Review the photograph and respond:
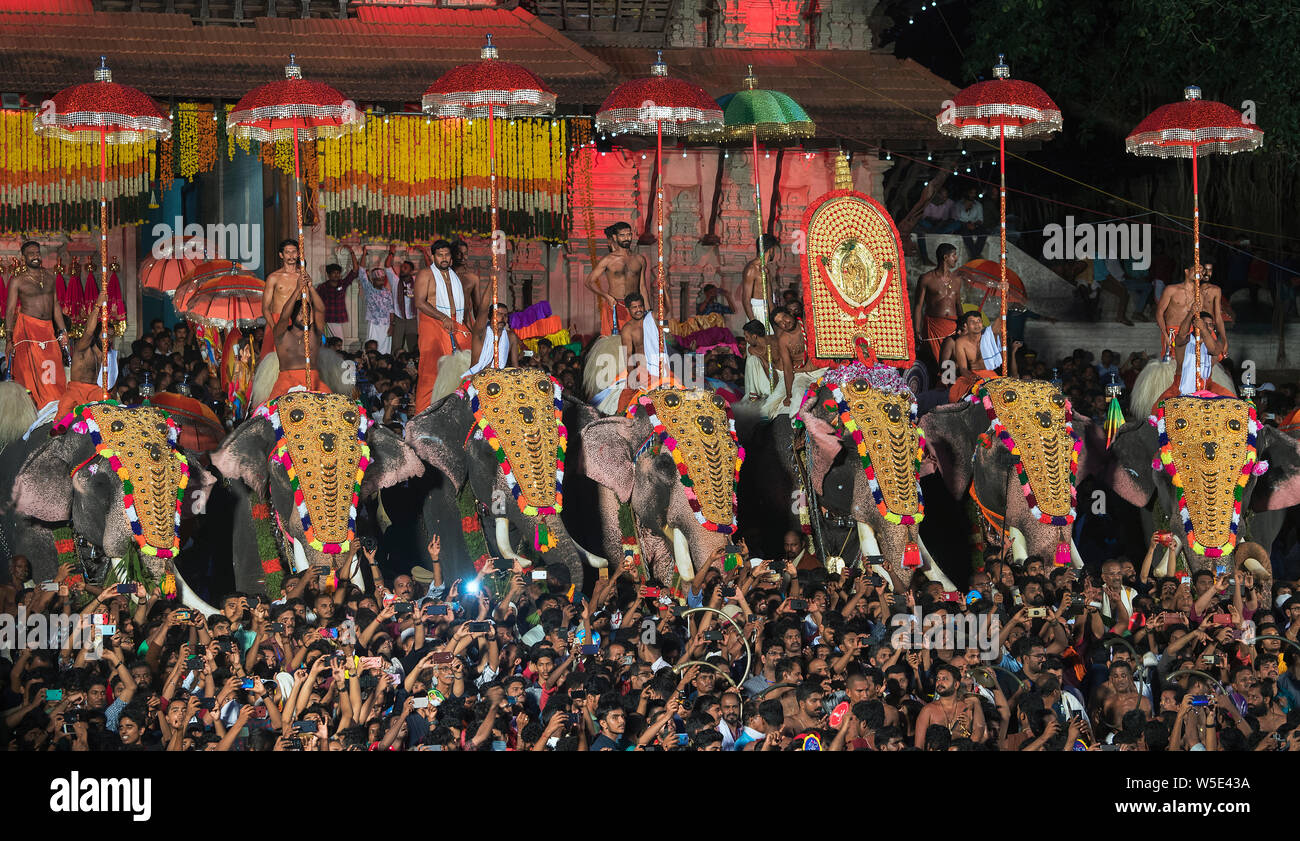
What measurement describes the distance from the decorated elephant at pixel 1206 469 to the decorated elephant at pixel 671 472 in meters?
3.07

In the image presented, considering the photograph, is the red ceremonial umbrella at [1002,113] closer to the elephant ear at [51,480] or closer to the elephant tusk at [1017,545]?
the elephant tusk at [1017,545]

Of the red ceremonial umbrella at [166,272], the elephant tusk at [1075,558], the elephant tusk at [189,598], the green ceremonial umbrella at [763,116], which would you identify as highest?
the green ceremonial umbrella at [763,116]

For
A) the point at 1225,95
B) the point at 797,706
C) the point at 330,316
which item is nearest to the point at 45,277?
the point at 330,316

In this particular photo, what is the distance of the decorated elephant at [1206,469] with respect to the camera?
18.9m

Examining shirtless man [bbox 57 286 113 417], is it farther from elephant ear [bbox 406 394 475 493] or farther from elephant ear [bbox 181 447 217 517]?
elephant ear [bbox 406 394 475 493]

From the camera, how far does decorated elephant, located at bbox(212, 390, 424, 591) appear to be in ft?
58.1

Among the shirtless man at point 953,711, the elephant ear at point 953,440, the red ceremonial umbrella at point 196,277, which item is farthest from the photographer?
the red ceremonial umbrella at point 196,277

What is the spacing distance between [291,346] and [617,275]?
8.14 feet

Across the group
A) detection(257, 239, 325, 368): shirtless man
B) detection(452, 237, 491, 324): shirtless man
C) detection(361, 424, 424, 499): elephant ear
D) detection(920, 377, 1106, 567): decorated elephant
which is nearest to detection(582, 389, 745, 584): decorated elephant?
detection(361, 424, 424, 499): elephant ear

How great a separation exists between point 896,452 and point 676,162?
672 centimetres

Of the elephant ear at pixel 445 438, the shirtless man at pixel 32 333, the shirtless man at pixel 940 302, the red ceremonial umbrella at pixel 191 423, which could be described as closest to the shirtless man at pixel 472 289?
the elephant ear at pixel 445 438

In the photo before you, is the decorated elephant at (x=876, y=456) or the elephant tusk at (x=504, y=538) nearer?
the elephant tusk at (x=504, y=538)

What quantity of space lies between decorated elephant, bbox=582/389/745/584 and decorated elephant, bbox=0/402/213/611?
2.82m

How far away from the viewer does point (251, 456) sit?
18203mm
